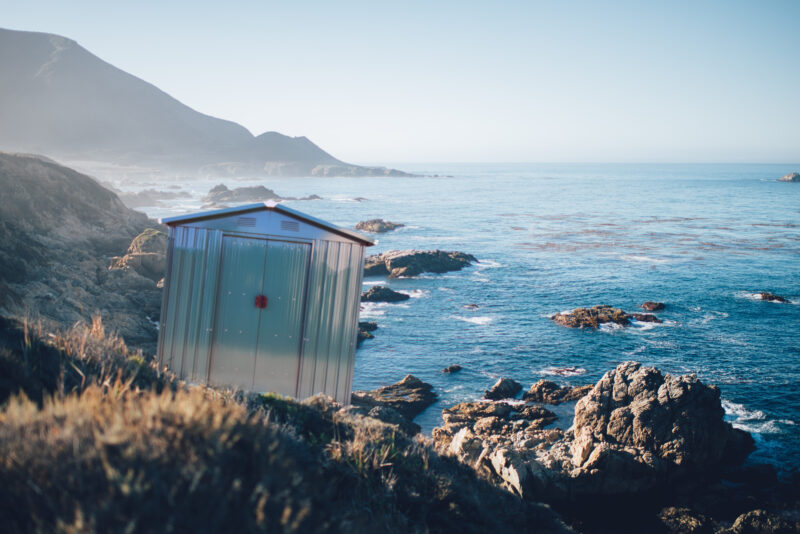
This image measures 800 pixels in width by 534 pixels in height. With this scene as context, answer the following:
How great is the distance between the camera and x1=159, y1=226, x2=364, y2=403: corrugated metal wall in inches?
417

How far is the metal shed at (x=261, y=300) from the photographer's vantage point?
10617mm

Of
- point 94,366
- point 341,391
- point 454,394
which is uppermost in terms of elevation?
point 94,366

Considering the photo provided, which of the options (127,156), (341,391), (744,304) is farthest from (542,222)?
(127,156)

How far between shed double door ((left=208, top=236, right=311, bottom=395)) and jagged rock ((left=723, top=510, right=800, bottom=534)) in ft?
38.3

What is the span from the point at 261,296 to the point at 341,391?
8.24 ft

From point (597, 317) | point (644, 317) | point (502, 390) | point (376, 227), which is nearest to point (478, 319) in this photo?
point (597, 317)

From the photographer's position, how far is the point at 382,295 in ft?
126

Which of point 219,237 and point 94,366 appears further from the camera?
point 219,237

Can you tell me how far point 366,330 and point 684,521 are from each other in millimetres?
19646

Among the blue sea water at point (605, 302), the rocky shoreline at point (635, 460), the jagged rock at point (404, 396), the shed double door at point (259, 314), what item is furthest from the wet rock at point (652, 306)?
the shed double door at point (259, 314)

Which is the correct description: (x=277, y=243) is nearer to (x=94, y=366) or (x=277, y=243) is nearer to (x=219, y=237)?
(x=219, y=237)

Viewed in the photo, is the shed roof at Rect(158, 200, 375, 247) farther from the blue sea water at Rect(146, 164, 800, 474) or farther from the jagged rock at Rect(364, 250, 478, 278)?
the jagged rock at Rect(364, 250, 478, 278)

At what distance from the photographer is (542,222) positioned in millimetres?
81250

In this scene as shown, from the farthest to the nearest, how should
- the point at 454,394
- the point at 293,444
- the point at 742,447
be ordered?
the point at 454,394 < the point at 742,447 < the point at 293,444
